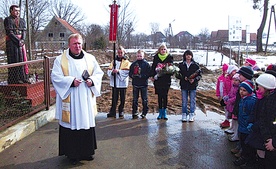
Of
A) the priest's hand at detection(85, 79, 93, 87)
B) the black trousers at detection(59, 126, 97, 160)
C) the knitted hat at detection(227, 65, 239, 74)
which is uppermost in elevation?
the knitted hat at detection(227, 65, 239, 74)

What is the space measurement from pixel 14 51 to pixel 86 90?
11.4 feet

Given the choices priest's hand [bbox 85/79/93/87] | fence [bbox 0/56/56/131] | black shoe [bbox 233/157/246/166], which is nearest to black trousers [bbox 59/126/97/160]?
priest's hand [bbox 85/79/93/87]

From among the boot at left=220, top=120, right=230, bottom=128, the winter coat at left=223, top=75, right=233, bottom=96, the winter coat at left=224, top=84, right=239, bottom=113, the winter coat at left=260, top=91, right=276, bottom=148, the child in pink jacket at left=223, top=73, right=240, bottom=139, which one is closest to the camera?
the winter coat at left=260, top=91, right=276, bottom=148

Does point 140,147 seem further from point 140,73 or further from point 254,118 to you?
point 140,73

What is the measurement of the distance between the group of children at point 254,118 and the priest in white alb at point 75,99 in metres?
2.22

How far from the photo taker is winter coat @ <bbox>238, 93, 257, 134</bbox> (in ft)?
13.1

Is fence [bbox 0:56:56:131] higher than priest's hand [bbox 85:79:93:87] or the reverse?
the reverse

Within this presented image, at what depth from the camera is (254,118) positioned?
3.72 m

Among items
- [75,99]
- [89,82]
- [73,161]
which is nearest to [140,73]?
[89,82]

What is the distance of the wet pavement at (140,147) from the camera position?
413cm

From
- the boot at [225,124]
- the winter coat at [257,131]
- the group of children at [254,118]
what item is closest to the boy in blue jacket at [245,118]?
the group of children at [254,118]

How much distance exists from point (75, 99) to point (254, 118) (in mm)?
2515

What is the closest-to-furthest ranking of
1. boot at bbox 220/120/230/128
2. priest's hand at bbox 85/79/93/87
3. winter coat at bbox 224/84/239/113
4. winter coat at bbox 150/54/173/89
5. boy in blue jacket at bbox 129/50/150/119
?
priest's hand at bbox 85/79/93/87
winter coat at bbox 224/84/239/113
boot at bbox 220/120/230/128
winter coat at bbox 150/54/173/89
boy in blue jacket at bbox 129/50/150/119

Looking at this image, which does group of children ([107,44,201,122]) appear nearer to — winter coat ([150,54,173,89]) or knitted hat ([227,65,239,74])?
winter coat ([150,54,173,89])
